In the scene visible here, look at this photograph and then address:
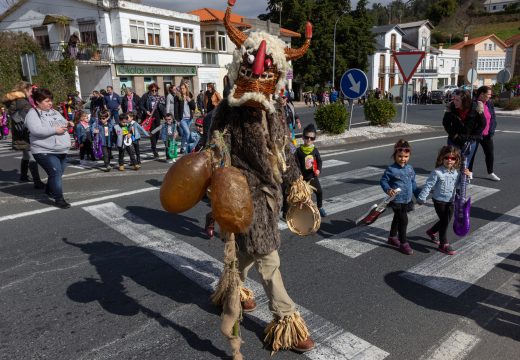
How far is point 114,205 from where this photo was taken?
6.30m

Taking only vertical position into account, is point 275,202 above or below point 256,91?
below

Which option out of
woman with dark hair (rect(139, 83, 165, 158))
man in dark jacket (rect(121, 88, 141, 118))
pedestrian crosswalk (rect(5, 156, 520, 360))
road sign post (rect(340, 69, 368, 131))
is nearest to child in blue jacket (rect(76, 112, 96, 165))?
man in dark jacket (rect(121, 88, 141, 118))

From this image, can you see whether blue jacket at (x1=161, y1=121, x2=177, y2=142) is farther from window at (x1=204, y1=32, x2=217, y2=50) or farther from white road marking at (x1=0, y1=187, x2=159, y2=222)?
window at (x1=204, y1=32, x2=217, y2=50)

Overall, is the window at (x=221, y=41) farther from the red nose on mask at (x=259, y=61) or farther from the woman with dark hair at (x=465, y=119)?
the red nose on mask at (x=259, y=61)

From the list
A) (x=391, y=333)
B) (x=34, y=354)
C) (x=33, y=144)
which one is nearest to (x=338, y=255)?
(x=391, y=333)

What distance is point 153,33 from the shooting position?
32.0m

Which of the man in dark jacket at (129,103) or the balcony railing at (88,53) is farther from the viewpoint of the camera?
the balcony railing at (88,53)

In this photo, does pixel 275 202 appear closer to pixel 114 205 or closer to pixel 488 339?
pixel 488 339

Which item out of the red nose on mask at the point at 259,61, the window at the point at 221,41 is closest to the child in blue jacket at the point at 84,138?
the red nose on mask at the point at 259,61

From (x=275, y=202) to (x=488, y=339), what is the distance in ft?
6.38

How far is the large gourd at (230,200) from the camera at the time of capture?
7.80 ft

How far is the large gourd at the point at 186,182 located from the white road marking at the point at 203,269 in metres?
1.37

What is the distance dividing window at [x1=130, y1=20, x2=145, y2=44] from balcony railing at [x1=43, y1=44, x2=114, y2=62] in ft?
6.55

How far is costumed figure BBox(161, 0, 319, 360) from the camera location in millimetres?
2436
